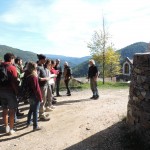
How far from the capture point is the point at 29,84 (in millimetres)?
8883

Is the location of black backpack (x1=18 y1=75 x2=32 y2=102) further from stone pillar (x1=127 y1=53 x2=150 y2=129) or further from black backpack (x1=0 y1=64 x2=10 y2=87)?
stone pillar (x1=127 y1=53 x2=150 y2=129)

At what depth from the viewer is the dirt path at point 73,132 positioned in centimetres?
804

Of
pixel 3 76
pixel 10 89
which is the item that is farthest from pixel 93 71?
pixel 3 76

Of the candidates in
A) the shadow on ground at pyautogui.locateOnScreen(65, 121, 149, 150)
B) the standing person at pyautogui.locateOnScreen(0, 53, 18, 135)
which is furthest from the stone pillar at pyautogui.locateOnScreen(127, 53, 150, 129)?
the standing person at pyautogui.locateOnScreen(0, 53, 18, 135)

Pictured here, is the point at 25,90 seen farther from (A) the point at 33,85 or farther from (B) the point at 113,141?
(B) the point at 113,141

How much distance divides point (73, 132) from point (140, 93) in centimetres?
242

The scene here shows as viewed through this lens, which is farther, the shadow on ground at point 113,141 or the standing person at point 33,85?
the standing person at point 33,85

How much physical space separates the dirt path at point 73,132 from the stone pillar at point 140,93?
32.9 inches

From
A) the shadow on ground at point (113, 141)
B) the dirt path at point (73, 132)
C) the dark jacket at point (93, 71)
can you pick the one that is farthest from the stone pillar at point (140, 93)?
the dark jacket at point (93, 71)

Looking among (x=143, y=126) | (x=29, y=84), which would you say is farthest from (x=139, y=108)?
(x=29, y=84)

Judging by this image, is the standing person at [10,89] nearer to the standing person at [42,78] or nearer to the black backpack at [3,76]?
the black backpack at [3,76]

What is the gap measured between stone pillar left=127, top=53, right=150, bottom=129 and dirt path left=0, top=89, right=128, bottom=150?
0.84 m

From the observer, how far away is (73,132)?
896cm

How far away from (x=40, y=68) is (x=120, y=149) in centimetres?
391
